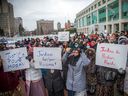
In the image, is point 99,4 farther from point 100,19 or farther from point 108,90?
point 108,90

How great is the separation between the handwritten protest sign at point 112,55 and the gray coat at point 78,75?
349 mm

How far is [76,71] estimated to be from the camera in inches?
184

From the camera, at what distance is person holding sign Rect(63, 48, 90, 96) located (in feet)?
15.2

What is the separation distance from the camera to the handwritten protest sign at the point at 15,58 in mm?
4785

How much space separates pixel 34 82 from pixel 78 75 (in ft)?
3.57

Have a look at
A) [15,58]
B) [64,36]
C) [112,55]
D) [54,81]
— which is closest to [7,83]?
[15,58]

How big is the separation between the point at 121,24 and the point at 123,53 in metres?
38.9

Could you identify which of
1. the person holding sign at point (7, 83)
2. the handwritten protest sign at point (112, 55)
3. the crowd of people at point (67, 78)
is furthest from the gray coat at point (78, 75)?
the person holding sign at point (7, 83)

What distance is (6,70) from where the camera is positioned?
15.0ft

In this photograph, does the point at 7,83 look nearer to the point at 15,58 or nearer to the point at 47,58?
the point at 15,58

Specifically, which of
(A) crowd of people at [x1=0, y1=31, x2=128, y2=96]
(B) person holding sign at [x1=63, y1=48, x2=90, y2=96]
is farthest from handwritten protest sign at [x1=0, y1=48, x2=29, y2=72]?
(B) person holding sign at [x1=63, y1=48, x2=90, y2=96]

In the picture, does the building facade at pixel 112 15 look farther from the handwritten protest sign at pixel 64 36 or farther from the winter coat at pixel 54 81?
the winter coat at pixel 54 81

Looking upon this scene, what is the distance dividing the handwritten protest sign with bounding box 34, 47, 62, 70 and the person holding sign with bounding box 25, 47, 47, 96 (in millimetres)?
148

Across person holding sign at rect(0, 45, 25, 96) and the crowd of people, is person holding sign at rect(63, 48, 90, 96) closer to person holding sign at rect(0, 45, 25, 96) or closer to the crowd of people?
the crowd of people
